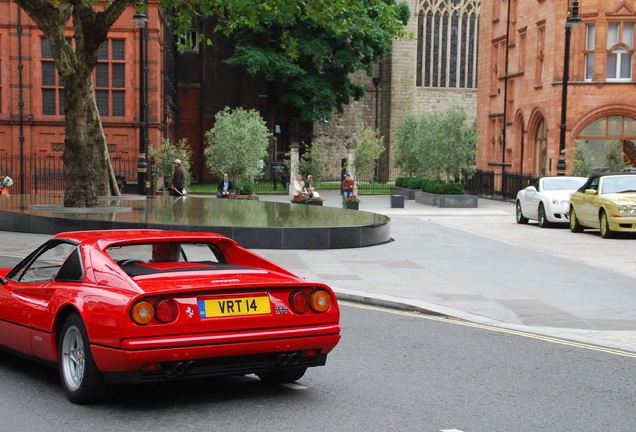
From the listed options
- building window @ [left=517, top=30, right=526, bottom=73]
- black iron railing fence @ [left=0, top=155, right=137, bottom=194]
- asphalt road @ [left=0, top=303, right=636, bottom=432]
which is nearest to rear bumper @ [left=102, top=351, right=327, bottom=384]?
asphalt road @ [left=0, top=303, right=636, bottom=432]

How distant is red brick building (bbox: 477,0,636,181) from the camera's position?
38.9 metres

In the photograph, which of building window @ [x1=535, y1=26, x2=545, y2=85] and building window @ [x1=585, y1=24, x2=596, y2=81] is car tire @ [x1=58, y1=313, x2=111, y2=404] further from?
building window @ [x1=535, y1=26, x2=545, y2=85]

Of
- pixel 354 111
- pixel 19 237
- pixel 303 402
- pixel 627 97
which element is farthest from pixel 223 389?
pixel 354 111

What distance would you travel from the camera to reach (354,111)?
66.9m

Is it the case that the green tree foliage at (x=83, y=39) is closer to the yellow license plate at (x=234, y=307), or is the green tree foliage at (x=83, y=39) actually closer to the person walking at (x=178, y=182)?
the person walking at (x=178, y=182)

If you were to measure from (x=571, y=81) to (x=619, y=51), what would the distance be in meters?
2.34

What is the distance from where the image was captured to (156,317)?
6.11m

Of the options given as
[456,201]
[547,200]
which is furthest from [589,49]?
[547,200]

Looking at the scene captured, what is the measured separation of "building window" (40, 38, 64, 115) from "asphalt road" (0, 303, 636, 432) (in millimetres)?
31004

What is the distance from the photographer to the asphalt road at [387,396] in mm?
6137

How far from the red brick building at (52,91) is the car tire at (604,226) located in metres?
20.2

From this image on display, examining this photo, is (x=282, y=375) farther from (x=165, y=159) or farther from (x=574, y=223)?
(x=165, y=159)

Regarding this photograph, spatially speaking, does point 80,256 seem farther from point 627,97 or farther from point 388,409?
point 627,97

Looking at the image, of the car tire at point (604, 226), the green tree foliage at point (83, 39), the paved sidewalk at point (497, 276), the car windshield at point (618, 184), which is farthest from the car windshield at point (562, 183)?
the green tree foliage at point (83, 39)
